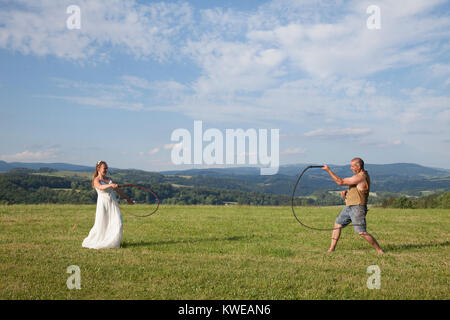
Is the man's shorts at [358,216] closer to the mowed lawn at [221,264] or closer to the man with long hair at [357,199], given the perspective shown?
the man with long hair at [357,199]

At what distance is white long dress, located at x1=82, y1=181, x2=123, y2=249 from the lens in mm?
11375

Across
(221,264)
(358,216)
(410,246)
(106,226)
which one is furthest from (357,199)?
(106,226)

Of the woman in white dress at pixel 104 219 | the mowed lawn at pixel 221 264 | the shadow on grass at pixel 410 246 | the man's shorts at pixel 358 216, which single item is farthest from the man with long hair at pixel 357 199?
the woman in white dress at pixel 104 219

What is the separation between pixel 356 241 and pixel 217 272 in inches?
277

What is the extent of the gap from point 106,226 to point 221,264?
443 centimetres

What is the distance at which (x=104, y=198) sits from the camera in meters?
11.8

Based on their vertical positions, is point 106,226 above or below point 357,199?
below

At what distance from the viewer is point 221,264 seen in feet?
30.7

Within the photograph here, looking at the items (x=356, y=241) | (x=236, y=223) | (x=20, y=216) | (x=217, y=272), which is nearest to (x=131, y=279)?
(x=217, y=272)

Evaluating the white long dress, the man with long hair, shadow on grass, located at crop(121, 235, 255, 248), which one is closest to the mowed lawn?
shadow on grass, located at crop(121, 235, 255, 248)

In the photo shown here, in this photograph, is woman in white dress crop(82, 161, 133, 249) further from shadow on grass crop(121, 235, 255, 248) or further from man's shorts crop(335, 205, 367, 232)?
man's shorts crop(335, 205, 367, 232)

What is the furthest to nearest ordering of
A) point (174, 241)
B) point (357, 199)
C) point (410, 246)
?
point (174, 241) → point (410, 246) → point (357, 199)

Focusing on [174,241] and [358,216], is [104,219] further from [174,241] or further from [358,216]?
[358,216]

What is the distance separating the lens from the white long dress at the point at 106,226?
11375 mm
